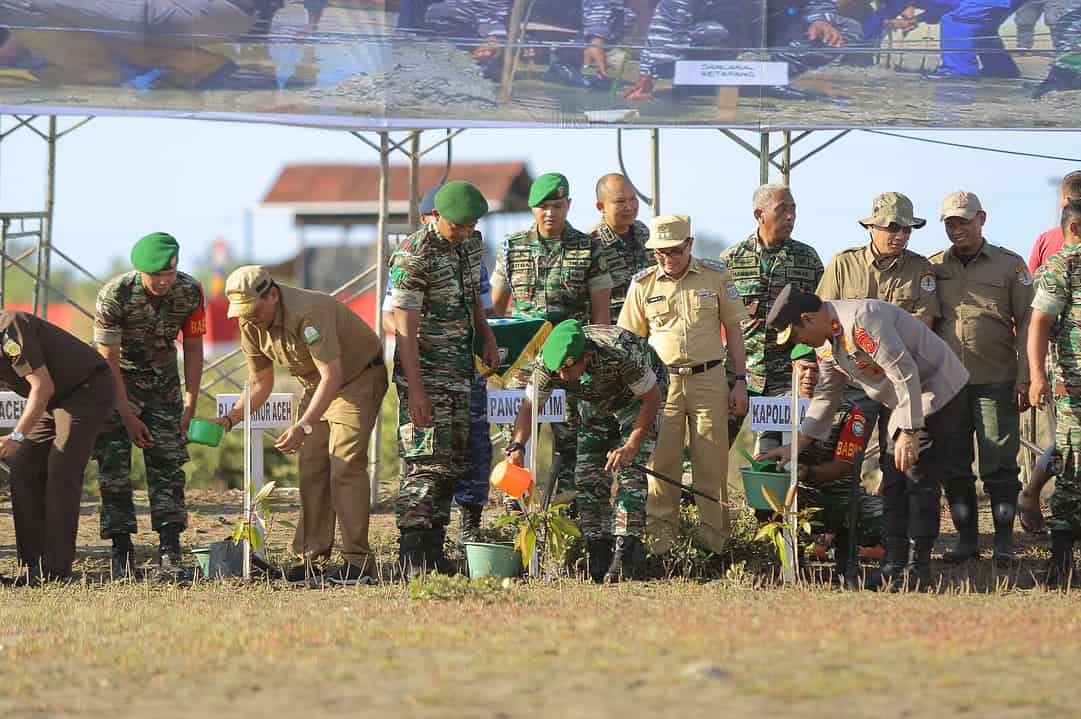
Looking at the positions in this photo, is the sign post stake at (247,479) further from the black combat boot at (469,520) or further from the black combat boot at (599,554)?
the black combat boot at (599,554)

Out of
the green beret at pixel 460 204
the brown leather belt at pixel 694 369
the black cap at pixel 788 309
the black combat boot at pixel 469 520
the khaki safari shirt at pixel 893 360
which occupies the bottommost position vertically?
the black combat boot at pixel 469 520

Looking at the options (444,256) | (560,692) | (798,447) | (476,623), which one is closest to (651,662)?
(560,692)

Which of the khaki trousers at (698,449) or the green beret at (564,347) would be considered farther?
the khaki trousers at (698,449)

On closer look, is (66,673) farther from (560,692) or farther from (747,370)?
(747,370)

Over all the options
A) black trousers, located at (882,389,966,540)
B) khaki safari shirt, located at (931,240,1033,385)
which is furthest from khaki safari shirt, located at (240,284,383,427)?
khaki safari shirt, located at (931,240,1033,385)

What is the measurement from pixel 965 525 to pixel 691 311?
200cm

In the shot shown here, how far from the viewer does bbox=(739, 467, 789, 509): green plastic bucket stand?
26.1 ft

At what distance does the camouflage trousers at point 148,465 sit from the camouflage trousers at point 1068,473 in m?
4.72

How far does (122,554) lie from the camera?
8898mm

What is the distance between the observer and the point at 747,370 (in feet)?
30.0

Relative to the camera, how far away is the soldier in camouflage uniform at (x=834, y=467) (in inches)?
324

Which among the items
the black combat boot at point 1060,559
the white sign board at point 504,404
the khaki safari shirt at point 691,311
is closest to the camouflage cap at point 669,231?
the khaki safari shirt at point 691,311

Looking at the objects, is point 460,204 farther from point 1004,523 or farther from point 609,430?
point 1004,523

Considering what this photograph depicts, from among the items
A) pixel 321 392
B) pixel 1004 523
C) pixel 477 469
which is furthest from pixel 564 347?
pixel 1004 523
